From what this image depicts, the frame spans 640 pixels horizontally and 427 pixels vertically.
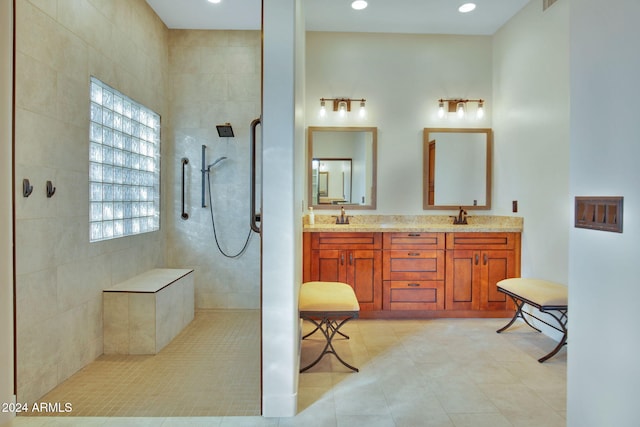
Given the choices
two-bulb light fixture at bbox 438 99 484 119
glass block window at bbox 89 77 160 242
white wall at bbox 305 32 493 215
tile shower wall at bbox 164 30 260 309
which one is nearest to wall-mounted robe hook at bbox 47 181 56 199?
glass block window at bbox 89 77 160 242

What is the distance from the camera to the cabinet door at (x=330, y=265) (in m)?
3.37

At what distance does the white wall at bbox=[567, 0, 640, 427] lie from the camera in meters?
1.12

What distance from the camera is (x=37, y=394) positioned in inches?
77.0

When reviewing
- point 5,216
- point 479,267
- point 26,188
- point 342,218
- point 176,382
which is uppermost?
point 26,188

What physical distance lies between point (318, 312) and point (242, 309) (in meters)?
1.65

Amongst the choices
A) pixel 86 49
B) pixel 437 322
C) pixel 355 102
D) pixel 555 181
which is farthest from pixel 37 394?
pixel 555 181

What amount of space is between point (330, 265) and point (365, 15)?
8.10 feet

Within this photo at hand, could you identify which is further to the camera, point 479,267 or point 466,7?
point 479,267

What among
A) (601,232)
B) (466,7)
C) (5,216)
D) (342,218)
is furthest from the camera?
(342,218)

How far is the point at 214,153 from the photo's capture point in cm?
364

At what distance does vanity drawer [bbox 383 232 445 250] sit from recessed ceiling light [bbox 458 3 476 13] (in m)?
2.15

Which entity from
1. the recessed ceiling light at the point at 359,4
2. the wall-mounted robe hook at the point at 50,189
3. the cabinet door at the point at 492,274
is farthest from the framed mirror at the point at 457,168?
the wall-mounted robe hook at the point at 50,189

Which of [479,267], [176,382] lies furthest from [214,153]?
[479,267]

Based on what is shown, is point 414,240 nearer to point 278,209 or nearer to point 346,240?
point 346,240
